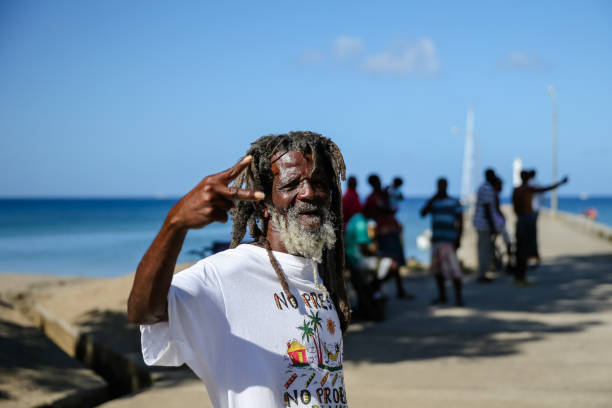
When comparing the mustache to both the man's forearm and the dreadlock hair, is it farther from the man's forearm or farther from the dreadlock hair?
the man's forearm

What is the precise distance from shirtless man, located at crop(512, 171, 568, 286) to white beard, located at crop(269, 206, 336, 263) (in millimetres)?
9534

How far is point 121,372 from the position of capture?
6379mm

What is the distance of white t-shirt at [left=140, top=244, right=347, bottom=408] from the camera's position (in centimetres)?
186

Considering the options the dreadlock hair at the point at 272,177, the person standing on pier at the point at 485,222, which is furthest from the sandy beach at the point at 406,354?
the dreadlock hair at the point at 272,177

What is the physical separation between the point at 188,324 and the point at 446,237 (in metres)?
7.89

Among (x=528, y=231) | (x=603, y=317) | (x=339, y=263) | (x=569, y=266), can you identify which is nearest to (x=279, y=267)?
(x=339, y=263)

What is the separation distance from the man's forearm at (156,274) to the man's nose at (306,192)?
624mm

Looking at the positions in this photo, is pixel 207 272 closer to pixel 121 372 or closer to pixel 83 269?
pixel 121 372

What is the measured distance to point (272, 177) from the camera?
2.28 metres

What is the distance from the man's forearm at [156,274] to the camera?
1626 millimetres

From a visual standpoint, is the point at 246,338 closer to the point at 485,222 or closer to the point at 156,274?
the point at 156,274

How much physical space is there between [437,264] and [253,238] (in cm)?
749

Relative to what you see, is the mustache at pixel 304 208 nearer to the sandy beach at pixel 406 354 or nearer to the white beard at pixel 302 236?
the white beard at pixel 302 236

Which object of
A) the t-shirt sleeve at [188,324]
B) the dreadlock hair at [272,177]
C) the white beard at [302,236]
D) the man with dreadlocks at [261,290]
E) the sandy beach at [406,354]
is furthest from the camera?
the sandy beach at [406,354]
